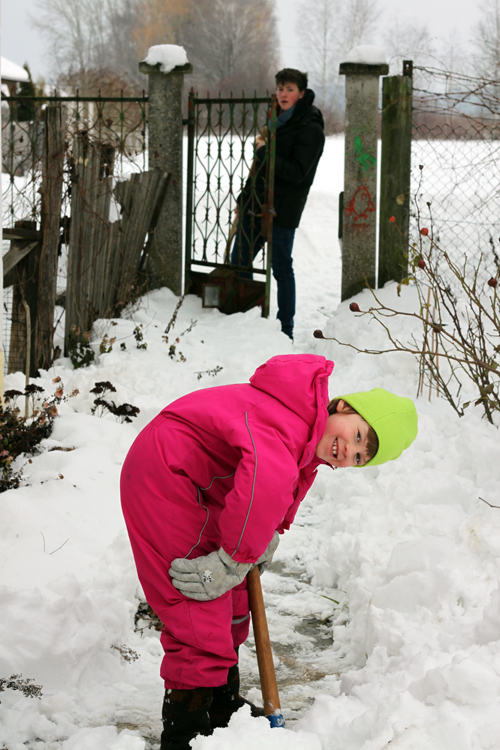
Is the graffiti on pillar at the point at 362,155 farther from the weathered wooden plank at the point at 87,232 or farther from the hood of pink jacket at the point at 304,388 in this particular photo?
the hood of pink jacket at the point at 304,388

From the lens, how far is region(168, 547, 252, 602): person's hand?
71.4 inches

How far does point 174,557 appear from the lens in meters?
1.90

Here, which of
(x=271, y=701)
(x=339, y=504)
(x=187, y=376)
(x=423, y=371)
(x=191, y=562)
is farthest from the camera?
(x=187, y=376)

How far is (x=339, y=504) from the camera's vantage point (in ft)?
11.0

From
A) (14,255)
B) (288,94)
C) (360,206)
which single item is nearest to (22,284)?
(14,255)

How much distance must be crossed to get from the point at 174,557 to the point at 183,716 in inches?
17.3

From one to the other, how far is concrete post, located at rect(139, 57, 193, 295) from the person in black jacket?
629 mm

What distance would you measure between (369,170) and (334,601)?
4.07 meters

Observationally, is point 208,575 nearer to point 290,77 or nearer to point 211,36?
point 290,77

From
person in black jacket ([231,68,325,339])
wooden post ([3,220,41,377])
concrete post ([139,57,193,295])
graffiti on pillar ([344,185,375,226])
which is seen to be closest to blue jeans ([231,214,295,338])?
person in black jacket ([231,68,325,339])

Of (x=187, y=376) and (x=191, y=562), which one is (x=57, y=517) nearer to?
(x=191, y=562)

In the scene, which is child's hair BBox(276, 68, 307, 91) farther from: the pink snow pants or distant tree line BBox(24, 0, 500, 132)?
distant tree line BBox(24, 0, 500, 132)

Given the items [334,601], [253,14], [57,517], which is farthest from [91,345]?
[253,14]

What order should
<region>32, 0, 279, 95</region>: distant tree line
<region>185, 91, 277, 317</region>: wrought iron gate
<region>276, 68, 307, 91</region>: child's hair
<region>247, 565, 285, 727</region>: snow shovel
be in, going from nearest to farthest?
1. <region>247, 565, 285, 727</region>: snow shovel
2. <region>276, 68, 307, 91</region>: child's hair
3. <region>185, 91, 277, 317</region>: wrought iron gate
4. <region>32, 0, 279, 95</region>: distant tree line
